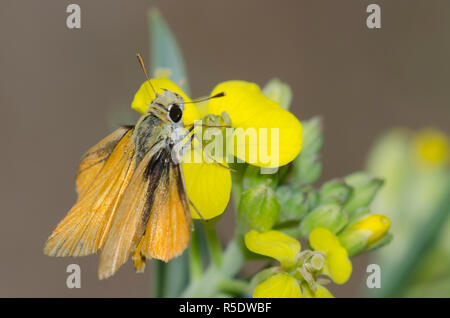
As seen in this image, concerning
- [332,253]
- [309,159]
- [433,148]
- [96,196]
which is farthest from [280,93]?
[433,148]

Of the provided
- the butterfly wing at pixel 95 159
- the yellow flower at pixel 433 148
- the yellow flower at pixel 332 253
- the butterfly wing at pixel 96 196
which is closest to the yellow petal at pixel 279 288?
the yellow flower at pixel 332 253

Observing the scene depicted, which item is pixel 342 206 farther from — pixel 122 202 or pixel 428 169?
pixel 428 169

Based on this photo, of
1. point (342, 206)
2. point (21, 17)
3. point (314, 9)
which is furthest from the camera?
point (314, 9)

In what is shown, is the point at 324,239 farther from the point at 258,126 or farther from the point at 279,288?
the point at 258,126

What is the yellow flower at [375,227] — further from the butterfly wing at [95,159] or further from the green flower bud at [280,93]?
the butterfly wing at [95,159]
